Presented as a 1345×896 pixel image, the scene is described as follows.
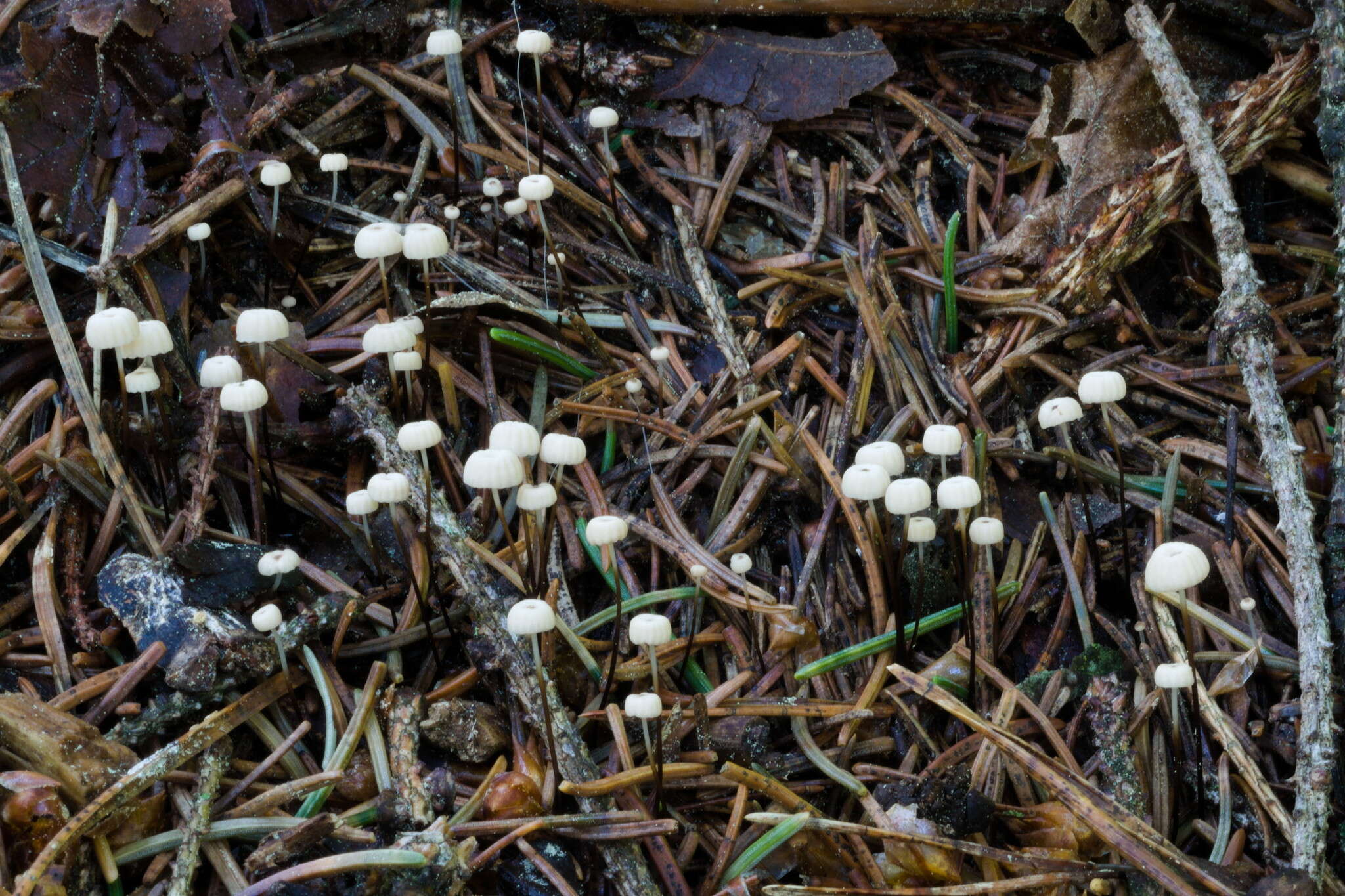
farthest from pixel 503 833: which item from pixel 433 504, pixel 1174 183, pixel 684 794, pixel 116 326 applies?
pixel 1174 183

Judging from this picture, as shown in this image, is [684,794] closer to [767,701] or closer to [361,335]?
[767,701]

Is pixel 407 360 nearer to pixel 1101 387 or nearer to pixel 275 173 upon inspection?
pixel 275 173

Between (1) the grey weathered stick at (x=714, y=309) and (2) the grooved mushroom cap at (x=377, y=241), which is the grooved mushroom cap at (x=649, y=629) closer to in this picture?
(1) the grey weathered stick at (x=714, y=309)

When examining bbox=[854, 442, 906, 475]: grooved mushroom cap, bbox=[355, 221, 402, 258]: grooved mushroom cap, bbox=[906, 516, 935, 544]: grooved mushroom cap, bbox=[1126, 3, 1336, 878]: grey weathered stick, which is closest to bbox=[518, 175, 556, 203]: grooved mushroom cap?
bbox=[355, 221, 402, 258]: grooved mushroom cap

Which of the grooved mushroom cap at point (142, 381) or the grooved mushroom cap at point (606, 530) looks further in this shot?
the grooved mushroom cap at point (142, 381)

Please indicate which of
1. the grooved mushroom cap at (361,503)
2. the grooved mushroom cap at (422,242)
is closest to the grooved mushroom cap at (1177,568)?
the grooved mushroom cap at (361,503)

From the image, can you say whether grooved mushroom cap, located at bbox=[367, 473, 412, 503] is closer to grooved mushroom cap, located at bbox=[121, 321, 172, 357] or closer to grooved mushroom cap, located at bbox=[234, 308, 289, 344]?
grooved mushroom cap, located at bbox=[234, 308, 289, 344]

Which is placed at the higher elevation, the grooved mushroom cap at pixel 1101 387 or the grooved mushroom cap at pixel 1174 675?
the grooved mushroom cap at pixel 1101 387
